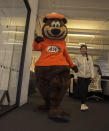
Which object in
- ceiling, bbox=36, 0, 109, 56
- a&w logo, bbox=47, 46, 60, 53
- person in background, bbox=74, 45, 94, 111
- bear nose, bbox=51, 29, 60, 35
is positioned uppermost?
ceiling, bbox=36, 0, 109, 56

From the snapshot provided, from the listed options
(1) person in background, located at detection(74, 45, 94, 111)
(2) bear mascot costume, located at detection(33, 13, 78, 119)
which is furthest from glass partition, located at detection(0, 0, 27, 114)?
(1) person in background, located at detection(74, 45, 94, 111)

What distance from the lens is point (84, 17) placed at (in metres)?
5.16

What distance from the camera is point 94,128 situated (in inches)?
64.4

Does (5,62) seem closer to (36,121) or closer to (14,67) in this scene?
(14,67)

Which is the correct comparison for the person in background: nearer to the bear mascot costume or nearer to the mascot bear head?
the bear mascot costume

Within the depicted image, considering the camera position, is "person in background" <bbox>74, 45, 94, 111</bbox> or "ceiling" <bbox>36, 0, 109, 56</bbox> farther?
"ceiling" <bbox>36, 0, 109, 56</bbox>

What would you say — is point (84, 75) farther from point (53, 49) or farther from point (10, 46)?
point (10, 46)

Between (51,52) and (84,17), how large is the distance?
354 cm

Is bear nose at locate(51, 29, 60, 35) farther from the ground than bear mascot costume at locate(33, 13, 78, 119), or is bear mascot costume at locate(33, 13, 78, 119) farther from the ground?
bear nose at locate(51, 29, 60, 35)

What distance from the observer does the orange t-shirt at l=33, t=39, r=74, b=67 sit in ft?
6.93

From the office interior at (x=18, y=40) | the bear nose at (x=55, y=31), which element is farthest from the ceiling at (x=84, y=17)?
the bear nose at (x=55, y=31)

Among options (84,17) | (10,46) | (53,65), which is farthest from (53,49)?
(84,17)

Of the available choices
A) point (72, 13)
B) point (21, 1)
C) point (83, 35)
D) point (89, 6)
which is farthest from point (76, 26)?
point (21, 1)

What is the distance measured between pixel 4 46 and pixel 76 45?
6.54 meters
